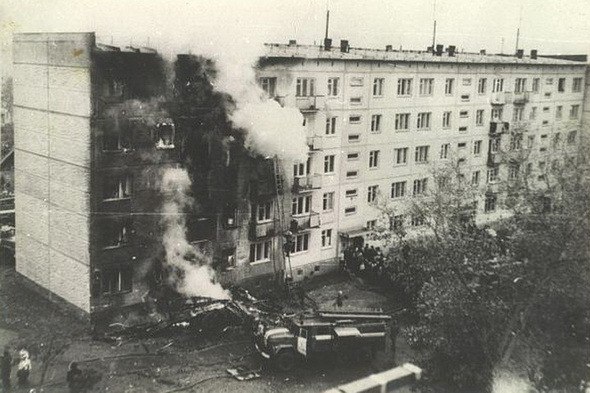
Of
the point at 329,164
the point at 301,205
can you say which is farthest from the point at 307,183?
the point at 329,164

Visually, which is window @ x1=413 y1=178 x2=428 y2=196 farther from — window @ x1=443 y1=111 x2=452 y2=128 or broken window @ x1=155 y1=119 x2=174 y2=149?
broken window @ x1=155 y1=119 x2=174 y2=149

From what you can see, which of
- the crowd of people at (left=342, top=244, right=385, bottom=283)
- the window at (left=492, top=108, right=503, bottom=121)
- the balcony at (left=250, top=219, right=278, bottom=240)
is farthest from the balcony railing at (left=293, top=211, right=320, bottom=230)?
the window at (left=492, top=108, right=503, bottom=121)

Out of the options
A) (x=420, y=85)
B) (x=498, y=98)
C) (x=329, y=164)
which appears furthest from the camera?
(x=498, y=98)

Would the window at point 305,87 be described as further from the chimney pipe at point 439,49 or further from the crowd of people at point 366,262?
the chimney pipe at point 439,49

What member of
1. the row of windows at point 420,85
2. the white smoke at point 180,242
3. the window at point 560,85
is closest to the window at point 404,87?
the row of windows at point 420,85

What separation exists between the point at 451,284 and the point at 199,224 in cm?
1346

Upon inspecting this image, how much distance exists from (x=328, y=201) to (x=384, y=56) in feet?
35.5

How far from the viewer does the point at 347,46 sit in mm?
39000

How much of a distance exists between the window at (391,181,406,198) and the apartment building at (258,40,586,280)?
77mm

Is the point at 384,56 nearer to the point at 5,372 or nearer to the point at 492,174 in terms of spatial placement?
the point at 492,174

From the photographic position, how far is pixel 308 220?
115 ft

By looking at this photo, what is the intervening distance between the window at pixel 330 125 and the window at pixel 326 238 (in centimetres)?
621

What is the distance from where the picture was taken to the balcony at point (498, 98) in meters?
46.8

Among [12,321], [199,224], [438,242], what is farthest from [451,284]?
[12,321]
